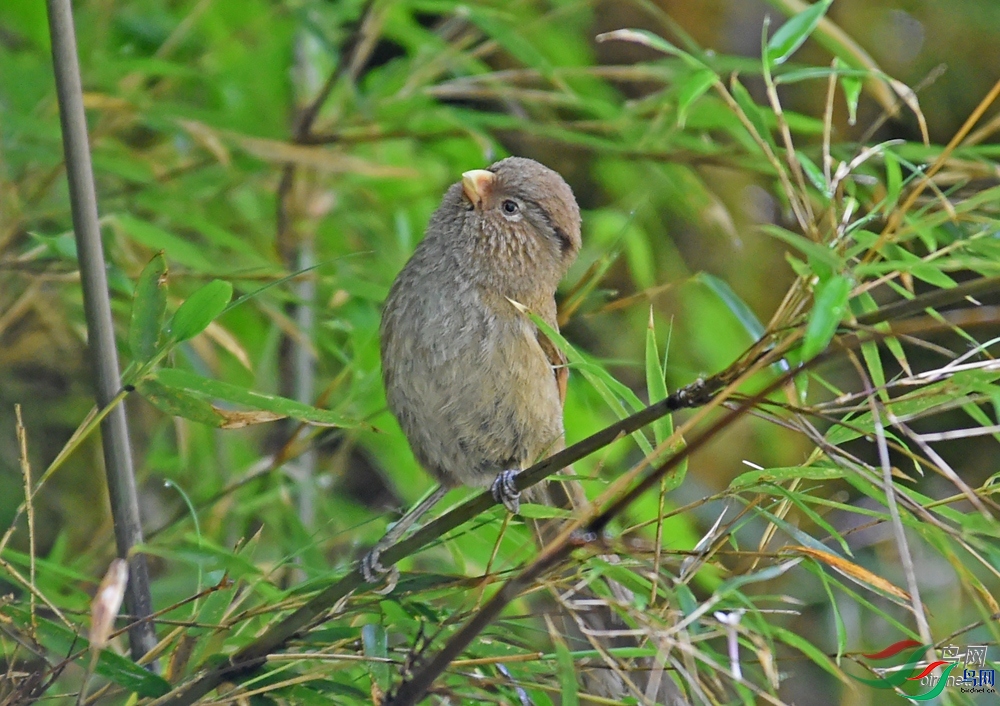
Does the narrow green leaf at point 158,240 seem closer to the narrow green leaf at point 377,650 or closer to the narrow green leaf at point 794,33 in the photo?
the narrow green leaf at point 377,650

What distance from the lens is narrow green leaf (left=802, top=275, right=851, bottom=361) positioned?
3.81ft

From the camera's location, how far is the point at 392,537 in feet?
6.70

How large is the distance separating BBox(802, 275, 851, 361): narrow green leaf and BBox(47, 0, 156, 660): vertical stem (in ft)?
3.44

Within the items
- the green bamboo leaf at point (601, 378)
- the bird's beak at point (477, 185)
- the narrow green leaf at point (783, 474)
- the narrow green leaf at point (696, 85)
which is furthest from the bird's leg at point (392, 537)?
the narrow green leaf at point (696, 85)

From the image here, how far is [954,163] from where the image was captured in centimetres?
213

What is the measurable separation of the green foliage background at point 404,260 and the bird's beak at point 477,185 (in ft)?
0.48

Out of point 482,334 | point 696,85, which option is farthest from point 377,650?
point 696,85

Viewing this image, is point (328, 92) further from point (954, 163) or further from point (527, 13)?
point (954, 163)

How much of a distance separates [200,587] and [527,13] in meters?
2.25

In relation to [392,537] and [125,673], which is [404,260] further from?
[125,673]

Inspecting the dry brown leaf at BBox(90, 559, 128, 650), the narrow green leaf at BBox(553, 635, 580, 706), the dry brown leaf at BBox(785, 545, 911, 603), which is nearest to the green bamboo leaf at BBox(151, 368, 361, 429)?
the dry brown leaf at BBox(90, 559, 128, 650)

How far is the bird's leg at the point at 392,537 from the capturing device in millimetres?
1554

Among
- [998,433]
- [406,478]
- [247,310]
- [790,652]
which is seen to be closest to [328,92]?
[247,310]

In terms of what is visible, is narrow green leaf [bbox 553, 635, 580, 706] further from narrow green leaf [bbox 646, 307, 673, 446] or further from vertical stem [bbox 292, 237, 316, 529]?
vertical stem [bbox 292, 237, 316, 529]
